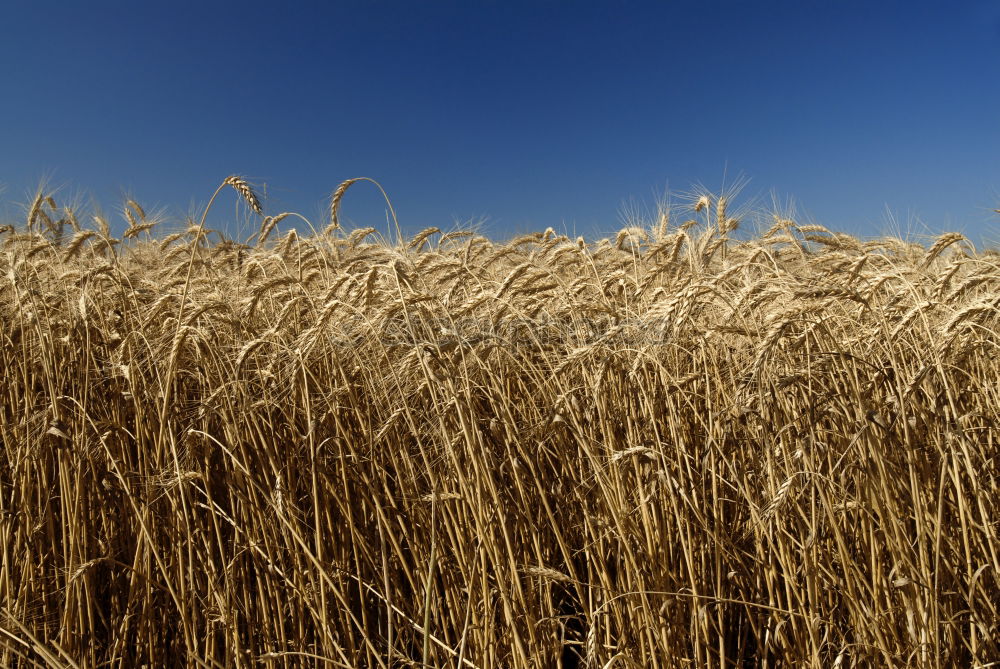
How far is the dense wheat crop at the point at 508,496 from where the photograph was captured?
5.05 feet

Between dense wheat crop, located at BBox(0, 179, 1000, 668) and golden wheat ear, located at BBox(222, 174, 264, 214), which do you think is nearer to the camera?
dense wheat crop, located at BBox(0, 179, 1000, 668)

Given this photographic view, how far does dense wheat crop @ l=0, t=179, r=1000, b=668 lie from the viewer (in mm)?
1539

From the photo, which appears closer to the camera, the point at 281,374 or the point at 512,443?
the point at 512,443

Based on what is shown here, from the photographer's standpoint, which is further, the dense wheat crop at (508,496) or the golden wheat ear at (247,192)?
the golden wheat ear at (247,192)

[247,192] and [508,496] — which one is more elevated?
[247,192]

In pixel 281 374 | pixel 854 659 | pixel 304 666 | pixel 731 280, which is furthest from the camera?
pixel 731 280

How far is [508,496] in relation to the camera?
1.82 m

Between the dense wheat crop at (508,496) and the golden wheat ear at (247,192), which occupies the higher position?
the golden wheat ear at (247,192)

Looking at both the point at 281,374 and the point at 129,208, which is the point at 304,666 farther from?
the point at 129,208

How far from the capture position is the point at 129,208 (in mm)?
6152

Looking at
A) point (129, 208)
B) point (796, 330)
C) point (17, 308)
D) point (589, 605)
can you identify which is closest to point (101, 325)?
point (17, 308)

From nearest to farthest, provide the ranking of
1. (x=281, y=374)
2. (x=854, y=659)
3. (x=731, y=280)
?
(x=854, y=659) → (x=281, y=374) → (x=731, y=280)

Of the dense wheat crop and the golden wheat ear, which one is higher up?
the golden wheat ear

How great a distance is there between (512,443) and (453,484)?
0.24m
